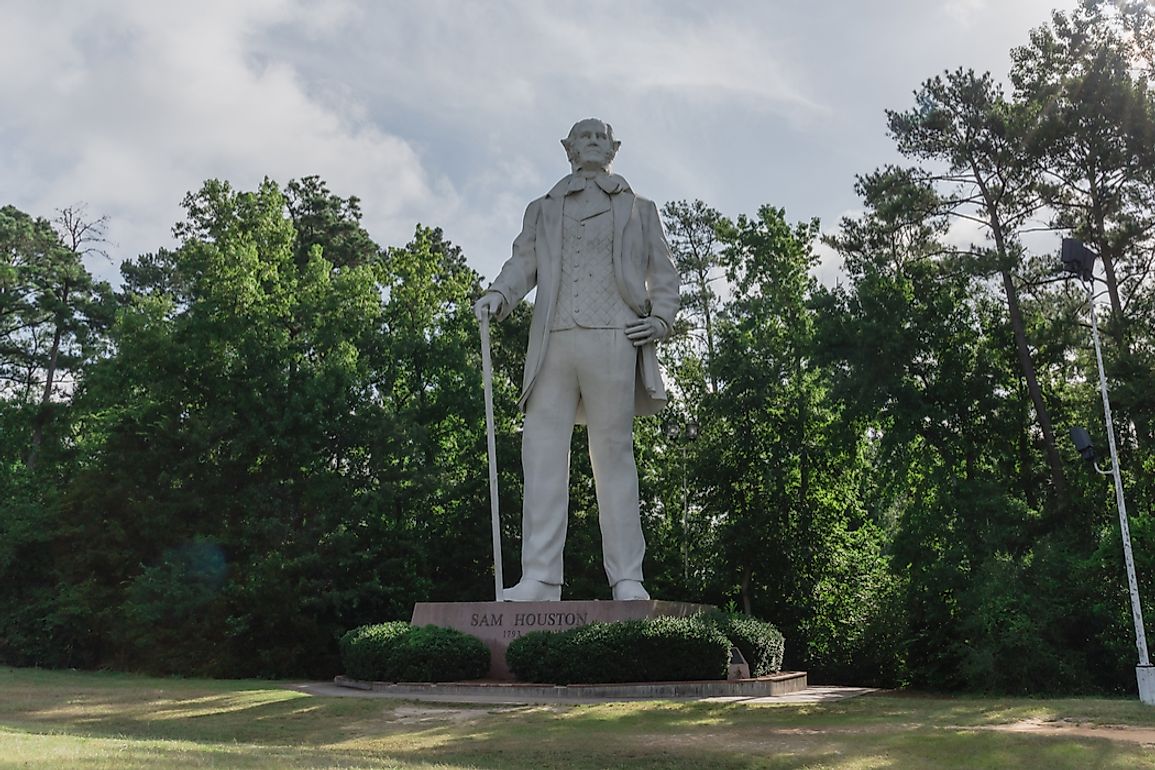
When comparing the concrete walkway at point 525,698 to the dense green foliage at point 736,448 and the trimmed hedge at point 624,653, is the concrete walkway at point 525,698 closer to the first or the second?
the trimmed hedge at point 624,653

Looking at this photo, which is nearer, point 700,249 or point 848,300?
point 848,300

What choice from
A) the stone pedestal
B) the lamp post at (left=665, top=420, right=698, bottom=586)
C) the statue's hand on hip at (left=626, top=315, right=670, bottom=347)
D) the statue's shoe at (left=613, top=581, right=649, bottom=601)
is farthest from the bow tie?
the lamp post at (left=665, top=420, right=698, bottom=586)

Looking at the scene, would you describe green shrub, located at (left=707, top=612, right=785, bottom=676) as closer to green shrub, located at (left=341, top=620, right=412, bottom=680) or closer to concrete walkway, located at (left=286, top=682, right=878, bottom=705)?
concrete walkway, located at (left=286, top=682, right=878, bottom=705)

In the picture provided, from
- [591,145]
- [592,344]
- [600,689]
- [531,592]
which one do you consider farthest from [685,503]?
[600,689]

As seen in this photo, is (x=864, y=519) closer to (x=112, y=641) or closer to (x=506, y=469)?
(x=506, y=469)

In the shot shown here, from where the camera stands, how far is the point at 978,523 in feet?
57.3

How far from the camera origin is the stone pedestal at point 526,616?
11.6 meters

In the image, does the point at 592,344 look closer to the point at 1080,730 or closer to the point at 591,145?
the point at 591,145

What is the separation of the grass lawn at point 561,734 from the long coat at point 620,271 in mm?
4547

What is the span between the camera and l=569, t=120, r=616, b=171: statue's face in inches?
526

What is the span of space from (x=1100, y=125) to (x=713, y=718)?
14.3 m

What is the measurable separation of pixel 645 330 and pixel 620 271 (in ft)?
2.64

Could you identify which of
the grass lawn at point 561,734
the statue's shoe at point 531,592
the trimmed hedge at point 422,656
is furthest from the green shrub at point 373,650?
the statue's shoe at point 531,592

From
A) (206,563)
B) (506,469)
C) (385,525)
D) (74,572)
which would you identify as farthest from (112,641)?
(506,469)
